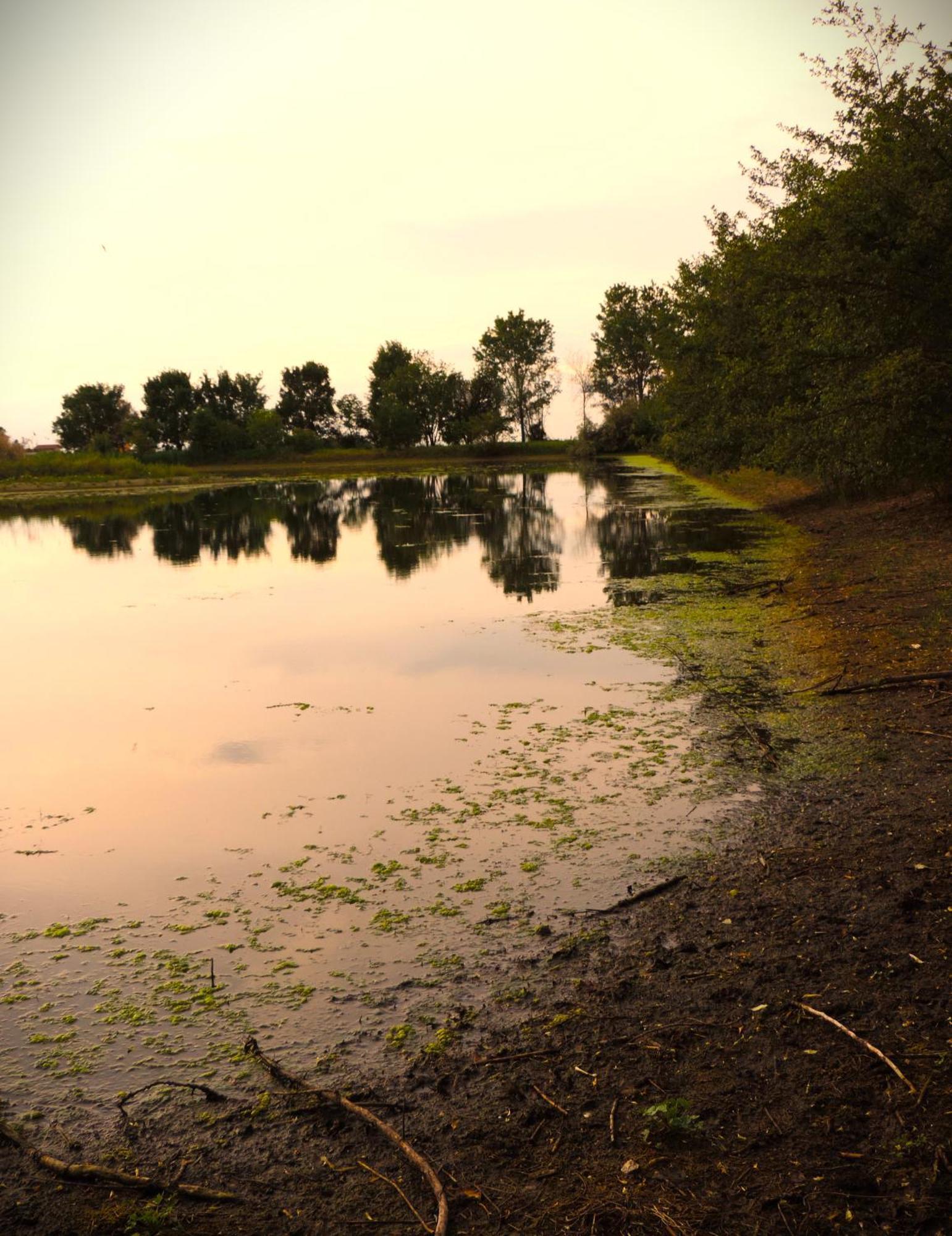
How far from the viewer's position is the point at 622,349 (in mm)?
117688

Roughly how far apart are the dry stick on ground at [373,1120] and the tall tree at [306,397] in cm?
11898

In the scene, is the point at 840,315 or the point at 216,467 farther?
the point at 216,467

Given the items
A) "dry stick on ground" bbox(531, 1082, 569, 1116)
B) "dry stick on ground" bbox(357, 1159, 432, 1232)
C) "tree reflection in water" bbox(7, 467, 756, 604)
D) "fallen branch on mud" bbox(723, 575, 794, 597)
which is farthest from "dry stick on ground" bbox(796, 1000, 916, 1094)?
"tree reflection in water" bbox(7, 467, 756, 604)

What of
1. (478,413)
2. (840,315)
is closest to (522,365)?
(478,413)

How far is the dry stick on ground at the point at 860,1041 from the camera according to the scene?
3.98 meters

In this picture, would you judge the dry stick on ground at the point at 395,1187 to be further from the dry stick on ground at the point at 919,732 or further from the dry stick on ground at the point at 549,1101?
the dry stick on ground at the point at 919,732

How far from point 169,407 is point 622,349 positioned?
178 feet

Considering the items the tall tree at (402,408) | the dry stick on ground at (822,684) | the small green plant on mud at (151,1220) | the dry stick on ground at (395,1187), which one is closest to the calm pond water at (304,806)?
the dry stick on ground at (395,1187)

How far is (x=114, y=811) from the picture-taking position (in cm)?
Answer: 862

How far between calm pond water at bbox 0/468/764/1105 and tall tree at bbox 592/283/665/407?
102849 mm

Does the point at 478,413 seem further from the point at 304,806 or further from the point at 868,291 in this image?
the point at 304,806

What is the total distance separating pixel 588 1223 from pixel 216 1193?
1.48 m

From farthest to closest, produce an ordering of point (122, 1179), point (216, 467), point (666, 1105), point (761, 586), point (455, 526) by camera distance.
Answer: point (216, 467)
point (455, 526)
point (761, 586)
point (666, 1105)
point (122, 1179)

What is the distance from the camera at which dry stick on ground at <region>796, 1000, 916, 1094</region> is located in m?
3.98
